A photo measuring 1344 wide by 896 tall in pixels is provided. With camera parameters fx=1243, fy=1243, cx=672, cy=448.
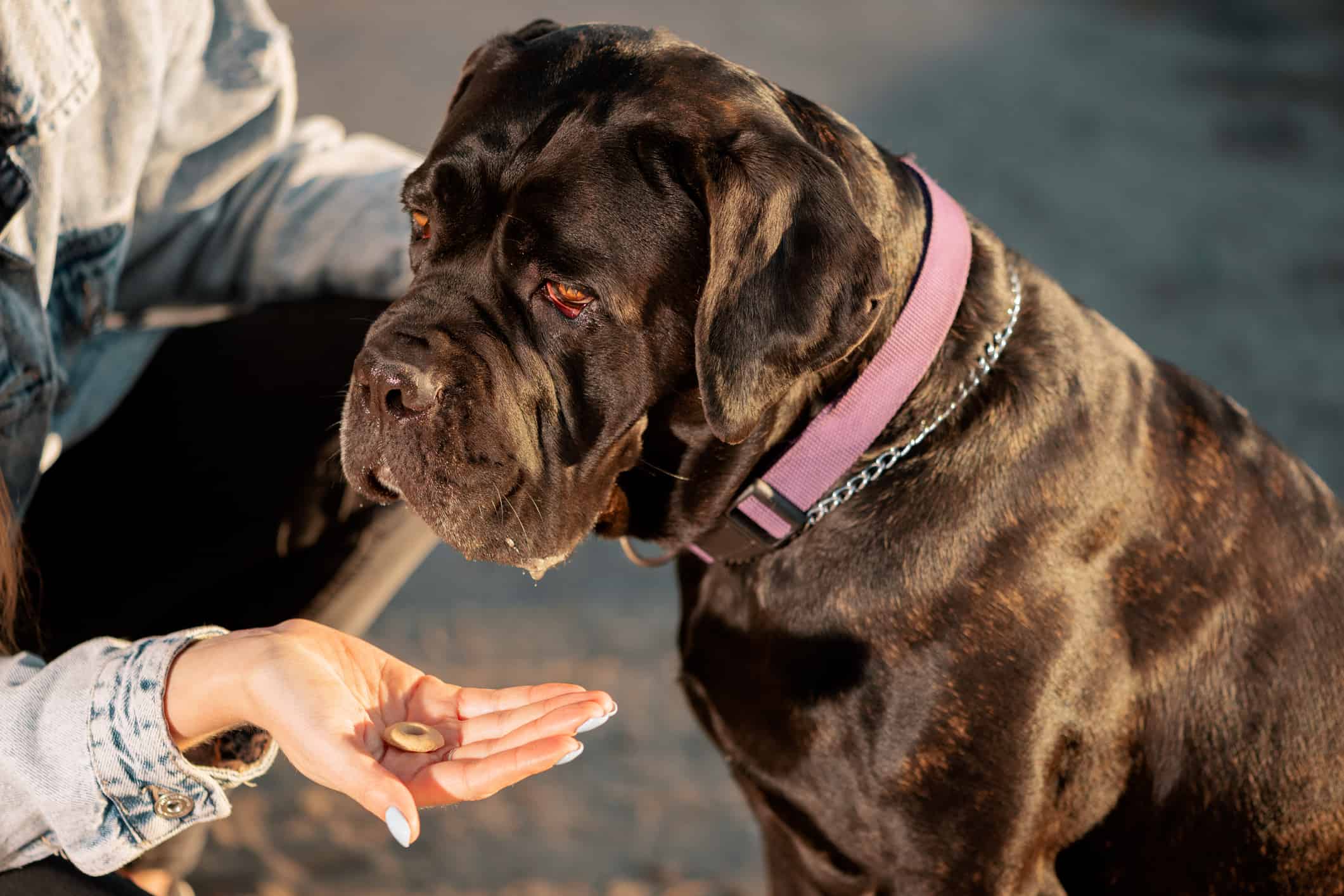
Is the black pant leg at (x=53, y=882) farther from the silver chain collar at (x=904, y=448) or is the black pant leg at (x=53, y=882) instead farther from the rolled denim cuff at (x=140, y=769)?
the silver chain collar at (x=904, y=448)

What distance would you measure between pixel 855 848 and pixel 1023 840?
0.26 meters

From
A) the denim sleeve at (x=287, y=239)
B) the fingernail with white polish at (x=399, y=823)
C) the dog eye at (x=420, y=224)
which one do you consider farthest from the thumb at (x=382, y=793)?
the denim sleeve at (x=287, y=239)

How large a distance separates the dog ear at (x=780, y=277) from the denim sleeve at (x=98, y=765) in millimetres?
809

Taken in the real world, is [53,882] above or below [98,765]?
below

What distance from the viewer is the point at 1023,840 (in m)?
1.79

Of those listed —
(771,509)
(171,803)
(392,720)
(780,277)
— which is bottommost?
(171,803)

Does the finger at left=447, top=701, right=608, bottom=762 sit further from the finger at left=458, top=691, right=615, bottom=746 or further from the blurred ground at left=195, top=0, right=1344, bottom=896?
the blurred ground at left=195, top=0, right=1344, bottom=896

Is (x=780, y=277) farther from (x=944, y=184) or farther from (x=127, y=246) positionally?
(x=944, y=184)

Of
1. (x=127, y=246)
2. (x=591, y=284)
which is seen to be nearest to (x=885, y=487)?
(x=591, y=284)

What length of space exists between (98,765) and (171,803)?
107 millimetres

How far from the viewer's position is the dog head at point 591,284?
1627 millimetres

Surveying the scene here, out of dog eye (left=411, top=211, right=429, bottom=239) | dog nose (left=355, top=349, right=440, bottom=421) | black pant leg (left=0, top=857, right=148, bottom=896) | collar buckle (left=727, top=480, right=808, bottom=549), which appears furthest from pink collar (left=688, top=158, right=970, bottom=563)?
black pant leg (left=0, top=857, right=148, bottom=896)

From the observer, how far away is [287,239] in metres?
2.64

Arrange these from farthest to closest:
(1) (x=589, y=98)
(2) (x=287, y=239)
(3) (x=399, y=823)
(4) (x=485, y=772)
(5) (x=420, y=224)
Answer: (2) (x=287, y=239)
(5) (x=420, y=224)
(1) (x=589, y=98)
(4) (x=485, y=772)
(3) (x=399, y=823)
